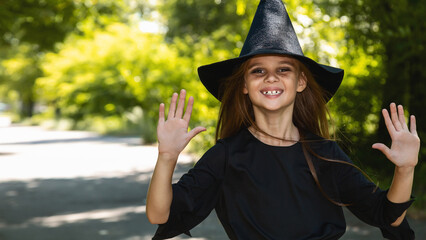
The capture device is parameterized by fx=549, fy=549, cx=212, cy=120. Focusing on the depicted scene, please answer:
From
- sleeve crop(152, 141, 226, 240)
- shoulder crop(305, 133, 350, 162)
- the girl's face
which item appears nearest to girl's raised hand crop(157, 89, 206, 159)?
sleeve crop(152, 141, 226, 240)

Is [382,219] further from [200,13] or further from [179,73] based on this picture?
[200,13]

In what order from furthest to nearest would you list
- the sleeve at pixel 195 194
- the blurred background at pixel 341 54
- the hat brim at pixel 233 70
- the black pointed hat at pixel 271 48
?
the blurred background at pixel 341 54, the hat brim at pixel 233 70, the black pointed hat at pixel 271 48, the sleeve at pixel 195 194

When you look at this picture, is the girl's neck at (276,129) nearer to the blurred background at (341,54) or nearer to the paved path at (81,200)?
the blurred background at (341,54)

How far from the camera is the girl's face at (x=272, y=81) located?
2.61 m

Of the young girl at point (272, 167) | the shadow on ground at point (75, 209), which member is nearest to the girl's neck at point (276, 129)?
the young girl at point (272, 167)

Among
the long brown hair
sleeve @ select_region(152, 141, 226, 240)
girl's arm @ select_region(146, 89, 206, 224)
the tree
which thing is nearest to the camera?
girl's arm @ select_region(146, 89, 206, 224)

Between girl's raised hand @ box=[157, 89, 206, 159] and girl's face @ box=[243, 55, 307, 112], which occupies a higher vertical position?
girl's face @ box=[243, 55, 307, 112]

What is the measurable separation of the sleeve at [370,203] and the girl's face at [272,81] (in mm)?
418

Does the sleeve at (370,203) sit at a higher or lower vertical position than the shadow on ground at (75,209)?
higher

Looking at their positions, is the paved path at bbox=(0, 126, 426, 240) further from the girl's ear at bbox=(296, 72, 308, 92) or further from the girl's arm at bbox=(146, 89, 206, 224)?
the girl's arm at bbox=(146, 89, 206, 224)

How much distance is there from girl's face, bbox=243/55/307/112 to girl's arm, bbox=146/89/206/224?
451 mm

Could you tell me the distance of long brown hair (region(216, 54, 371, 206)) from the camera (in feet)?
9.16

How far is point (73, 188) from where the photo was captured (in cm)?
1007

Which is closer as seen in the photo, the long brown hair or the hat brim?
the hat brim
